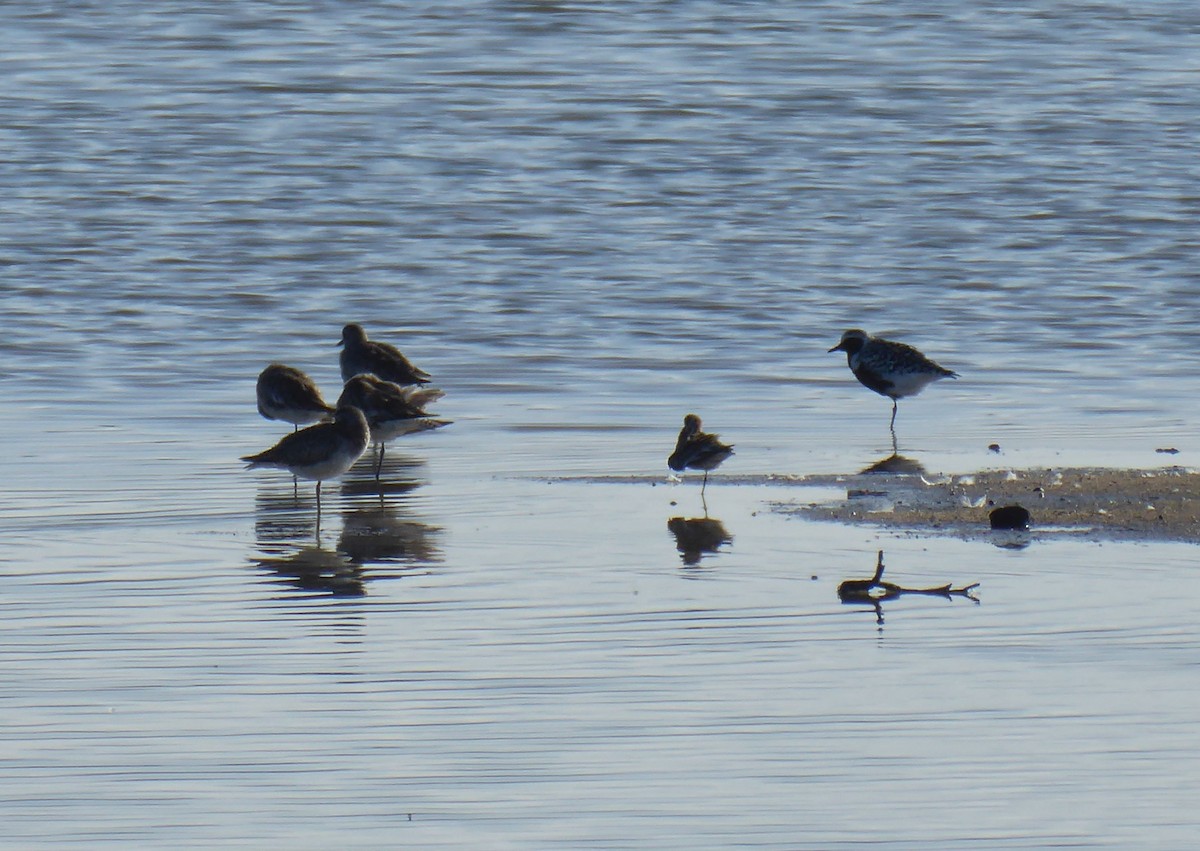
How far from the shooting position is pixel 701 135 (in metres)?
30.1

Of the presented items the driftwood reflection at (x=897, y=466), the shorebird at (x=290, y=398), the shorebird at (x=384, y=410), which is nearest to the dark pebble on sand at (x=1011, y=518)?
the driftwood reflection at (x=897, y=466)

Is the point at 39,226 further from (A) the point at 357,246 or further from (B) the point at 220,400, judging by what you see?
(B) the point at 220,400

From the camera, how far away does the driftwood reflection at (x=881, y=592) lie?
9.43 meters

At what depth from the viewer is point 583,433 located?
564 inches

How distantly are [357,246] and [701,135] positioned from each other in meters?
7.81

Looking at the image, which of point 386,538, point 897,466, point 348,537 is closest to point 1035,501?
point 897,466

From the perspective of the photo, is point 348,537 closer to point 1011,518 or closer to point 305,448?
point 305,448

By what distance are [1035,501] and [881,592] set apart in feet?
7.45

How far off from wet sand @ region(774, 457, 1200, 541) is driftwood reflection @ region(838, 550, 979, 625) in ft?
4.60

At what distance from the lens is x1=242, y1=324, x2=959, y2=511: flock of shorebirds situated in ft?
39.3

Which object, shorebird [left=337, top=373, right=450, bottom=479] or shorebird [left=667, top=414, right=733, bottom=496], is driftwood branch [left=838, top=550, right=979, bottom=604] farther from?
shorebird [left=337, top=373, right=450, bottom=479]

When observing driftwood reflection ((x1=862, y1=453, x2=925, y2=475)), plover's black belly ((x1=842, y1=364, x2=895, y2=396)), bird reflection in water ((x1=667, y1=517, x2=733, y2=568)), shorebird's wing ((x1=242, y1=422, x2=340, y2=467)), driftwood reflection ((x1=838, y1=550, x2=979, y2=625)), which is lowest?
driftwood reflection ((x1=862, y1=453, x2=925, y2=475))

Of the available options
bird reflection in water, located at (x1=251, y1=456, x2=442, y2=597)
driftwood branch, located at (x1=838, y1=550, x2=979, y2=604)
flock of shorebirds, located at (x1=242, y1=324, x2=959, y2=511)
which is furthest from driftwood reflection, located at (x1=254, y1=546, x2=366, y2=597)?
driftwood branch, located at (x1=838, y1=550, x2=979, y2=604)

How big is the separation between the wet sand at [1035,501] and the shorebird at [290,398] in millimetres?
3152
